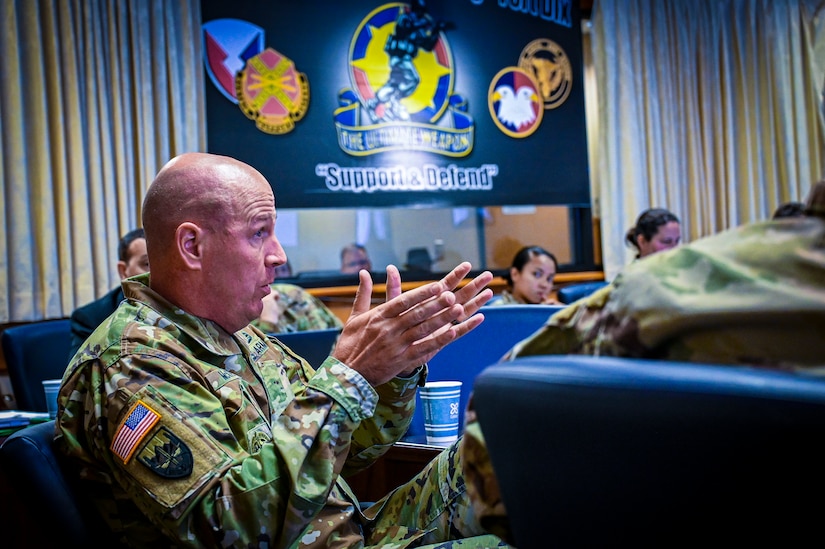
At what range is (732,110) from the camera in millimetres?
5695

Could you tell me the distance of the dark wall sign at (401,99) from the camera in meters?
4.58

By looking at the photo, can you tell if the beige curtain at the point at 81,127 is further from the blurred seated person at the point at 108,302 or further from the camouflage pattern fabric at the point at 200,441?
the camouflage pattern fabric at the point at 200,441

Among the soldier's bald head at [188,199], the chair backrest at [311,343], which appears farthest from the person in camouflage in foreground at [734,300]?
the chair backrest at [311,343]

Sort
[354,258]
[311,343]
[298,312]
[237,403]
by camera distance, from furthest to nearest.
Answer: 1. [354,258]
2. [298,312]
3. [311,343]
4. [237,403]

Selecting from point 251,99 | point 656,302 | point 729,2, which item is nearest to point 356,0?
point 251,99

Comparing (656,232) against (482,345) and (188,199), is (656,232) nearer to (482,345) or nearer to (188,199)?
(482,345)

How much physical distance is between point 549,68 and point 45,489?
479 centimetres

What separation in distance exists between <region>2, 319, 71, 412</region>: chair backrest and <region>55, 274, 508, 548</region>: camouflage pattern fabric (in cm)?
164

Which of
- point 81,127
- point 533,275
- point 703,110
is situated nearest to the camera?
point 81,127

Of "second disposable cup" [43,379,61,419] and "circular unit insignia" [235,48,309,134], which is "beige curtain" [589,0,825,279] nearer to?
"circular unit insignia" [235,48,309,134]

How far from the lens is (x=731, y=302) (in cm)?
62

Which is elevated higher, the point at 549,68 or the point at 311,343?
the point at 549,68

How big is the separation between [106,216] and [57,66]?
0.73 m

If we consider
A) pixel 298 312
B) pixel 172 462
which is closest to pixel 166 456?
pixel 172 462
